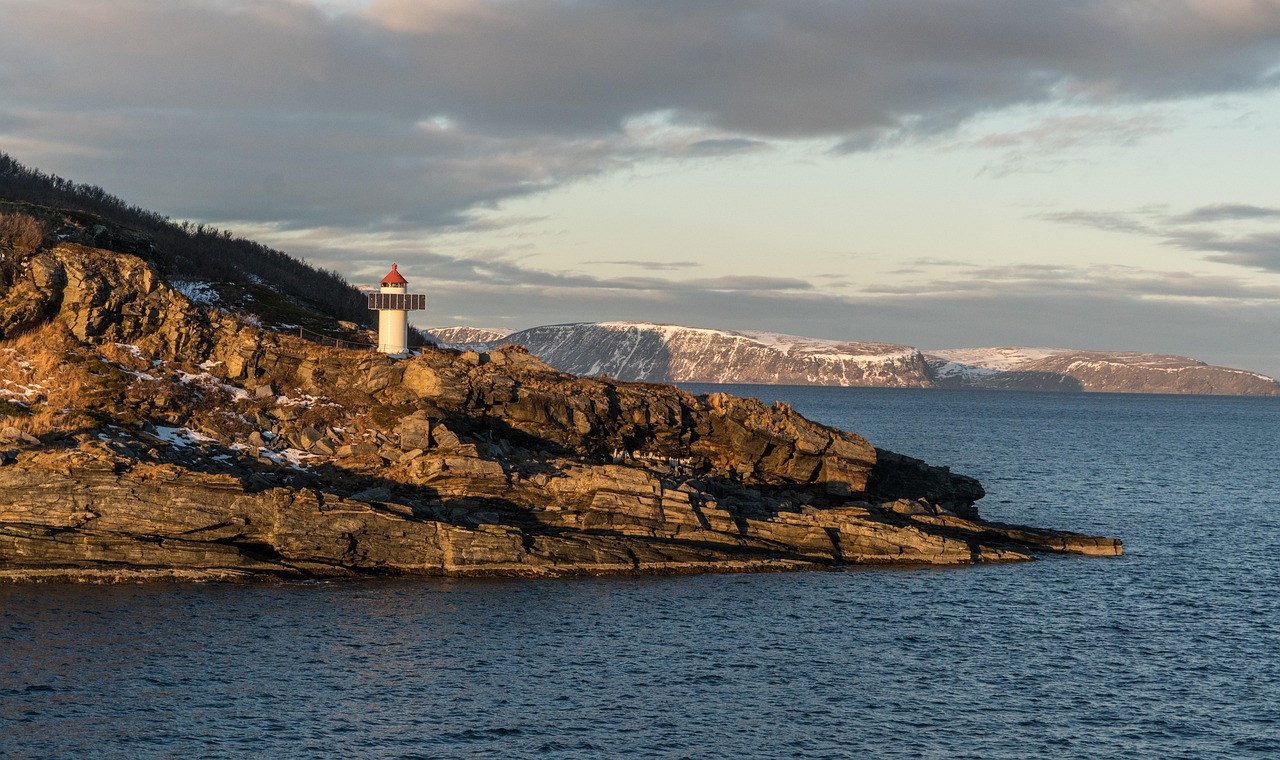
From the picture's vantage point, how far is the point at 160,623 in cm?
4400

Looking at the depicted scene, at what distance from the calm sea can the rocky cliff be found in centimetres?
266

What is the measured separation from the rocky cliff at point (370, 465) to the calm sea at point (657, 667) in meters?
2.66

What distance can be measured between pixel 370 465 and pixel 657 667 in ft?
82.4

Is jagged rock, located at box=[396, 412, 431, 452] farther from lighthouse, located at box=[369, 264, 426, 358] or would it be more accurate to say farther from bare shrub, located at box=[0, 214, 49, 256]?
bare shrub, located at box=[0, 214, 49, 256]

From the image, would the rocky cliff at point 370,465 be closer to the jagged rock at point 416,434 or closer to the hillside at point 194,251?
the jagged rock at point 416,434

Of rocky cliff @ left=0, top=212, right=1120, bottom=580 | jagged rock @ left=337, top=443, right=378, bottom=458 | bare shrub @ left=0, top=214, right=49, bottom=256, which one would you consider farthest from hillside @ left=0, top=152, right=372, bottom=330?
jagged rock @ left=337, top=443, right=378, bottom=458

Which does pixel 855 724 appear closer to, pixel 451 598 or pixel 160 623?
pixel 451 598

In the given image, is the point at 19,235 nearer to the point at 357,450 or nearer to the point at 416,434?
the point at 357,450

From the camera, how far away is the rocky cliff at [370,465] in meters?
52.4

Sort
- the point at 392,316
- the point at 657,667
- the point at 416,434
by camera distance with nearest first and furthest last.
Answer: the point at 657,667 → the point at 416,434 → the point at 392,316

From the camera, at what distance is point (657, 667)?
42312 mm

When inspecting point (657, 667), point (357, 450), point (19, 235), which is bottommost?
point (657, 667)

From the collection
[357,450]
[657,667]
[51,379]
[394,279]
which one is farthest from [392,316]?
[657,667]

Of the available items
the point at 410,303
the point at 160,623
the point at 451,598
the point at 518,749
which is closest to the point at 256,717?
the point at 518,749
